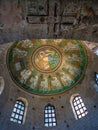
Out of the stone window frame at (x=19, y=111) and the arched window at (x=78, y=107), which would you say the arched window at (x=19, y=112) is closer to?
the stone window frame at (x=19, y=111)

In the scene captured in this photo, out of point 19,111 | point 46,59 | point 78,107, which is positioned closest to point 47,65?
point 46,59

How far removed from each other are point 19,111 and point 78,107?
3.99 m

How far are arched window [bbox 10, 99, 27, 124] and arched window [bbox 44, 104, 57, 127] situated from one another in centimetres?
152

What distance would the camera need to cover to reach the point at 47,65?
16.1m

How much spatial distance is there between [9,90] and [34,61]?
3.02 metres

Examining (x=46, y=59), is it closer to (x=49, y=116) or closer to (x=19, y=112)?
(x=49, y=116)

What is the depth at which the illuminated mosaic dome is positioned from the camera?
49.6ft

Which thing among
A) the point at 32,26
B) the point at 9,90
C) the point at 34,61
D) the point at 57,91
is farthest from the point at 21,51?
the point at 32,26

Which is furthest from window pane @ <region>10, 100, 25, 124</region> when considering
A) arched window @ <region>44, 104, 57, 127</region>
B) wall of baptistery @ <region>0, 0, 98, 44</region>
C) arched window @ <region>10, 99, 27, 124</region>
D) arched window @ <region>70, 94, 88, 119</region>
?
wall of baptistery @ <region>0, 0, 98, 44</region>

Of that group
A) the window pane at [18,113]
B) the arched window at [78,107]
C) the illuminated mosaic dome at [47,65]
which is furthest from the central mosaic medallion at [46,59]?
the window pane at [18,113]

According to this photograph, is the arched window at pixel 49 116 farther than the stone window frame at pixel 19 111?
Yes

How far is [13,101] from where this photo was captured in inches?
559

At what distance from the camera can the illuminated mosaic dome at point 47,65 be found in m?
15.1

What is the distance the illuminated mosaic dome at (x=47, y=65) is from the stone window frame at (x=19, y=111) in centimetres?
97
